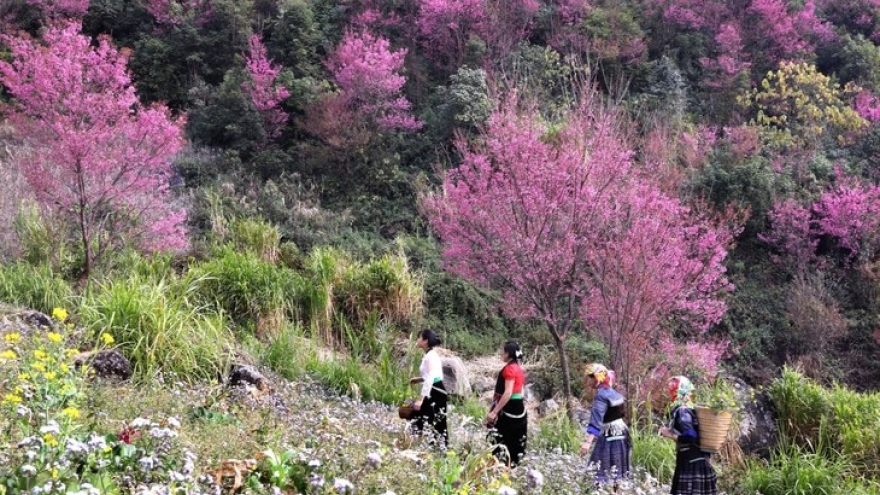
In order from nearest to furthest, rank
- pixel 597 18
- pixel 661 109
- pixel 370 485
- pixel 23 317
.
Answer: pixel 370 485 < pixel 23 317 < pixel 661 109 < pixel 597 18

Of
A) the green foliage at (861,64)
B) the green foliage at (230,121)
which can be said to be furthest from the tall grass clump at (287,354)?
the green foliage at (861,64)

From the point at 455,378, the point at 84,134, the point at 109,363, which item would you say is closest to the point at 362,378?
the point at 455,378

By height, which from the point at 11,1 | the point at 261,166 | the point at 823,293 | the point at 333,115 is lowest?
the point at 823,293

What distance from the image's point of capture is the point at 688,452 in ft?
16.1

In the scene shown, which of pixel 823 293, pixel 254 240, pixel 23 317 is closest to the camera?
Answer: pixel 23 317

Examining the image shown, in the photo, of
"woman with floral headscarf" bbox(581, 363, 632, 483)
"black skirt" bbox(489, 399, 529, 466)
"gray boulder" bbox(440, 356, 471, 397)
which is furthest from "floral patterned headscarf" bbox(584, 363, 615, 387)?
"gray boulder" bbox(440, 356, 471, 397)

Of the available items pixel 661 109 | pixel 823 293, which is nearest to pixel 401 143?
pixel 661 109

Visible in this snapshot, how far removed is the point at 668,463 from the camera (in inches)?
257

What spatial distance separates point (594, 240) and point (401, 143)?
8047mm

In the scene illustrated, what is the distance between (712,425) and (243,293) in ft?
20.6

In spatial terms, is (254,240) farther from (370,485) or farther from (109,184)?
(370,485)

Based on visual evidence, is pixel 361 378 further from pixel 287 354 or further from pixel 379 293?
pixel 379 293

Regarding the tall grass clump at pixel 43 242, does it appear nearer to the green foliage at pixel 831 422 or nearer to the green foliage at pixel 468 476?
the green foliage at pixel 468 476

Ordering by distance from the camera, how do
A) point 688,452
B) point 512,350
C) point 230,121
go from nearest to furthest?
point 688,452
point 512,350
point 230,121
